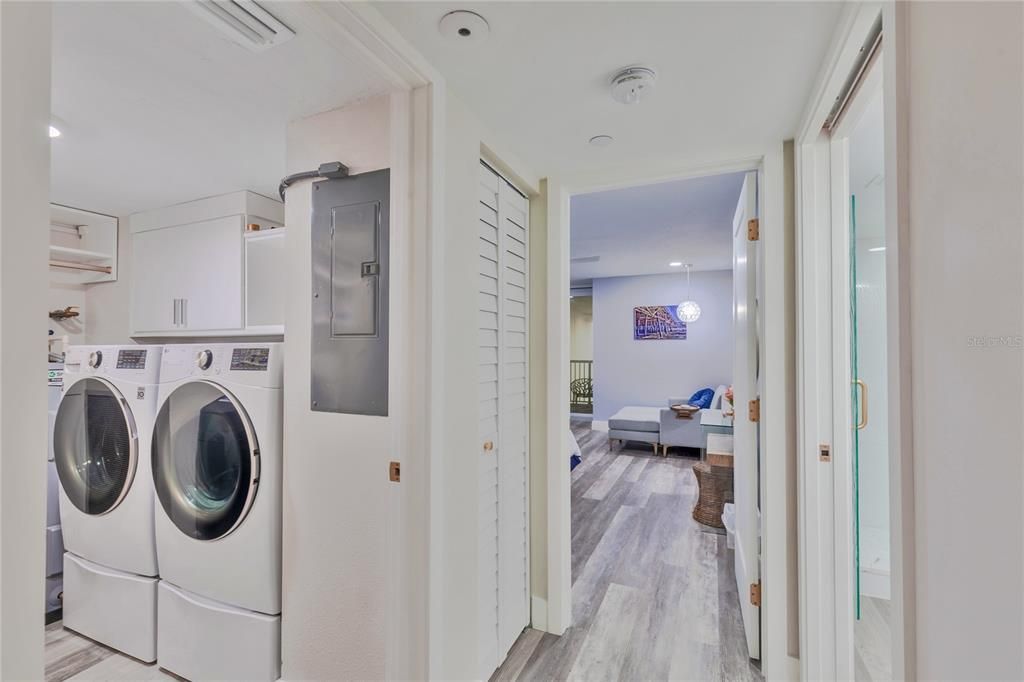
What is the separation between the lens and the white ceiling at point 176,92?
1.26 m

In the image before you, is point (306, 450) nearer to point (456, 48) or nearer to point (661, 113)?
point (456, 48)

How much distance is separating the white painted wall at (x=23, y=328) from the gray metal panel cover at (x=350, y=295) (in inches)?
36.9

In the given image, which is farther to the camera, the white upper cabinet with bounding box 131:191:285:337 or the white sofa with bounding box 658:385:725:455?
the white sofa with bounding box 658:385:725:455

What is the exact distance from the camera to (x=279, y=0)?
970 millimetres

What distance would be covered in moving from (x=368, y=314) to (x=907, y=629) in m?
1.46

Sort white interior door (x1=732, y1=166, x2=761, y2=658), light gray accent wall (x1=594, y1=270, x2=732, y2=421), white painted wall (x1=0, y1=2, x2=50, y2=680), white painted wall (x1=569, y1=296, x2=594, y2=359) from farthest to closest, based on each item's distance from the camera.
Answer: white painted wall (x1=569, y1=296, x2=594, y2=359) → light gray accent wall (x1=594, y1=270, x2=732, y2=421) → white interior door (x1=732, y1=166, x2=761, y2=658) → white painted wall (x1=0, y1=2, x2=50, y2=680)

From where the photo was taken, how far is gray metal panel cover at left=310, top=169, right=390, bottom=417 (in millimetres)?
1473

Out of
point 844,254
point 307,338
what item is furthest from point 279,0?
point 844,254

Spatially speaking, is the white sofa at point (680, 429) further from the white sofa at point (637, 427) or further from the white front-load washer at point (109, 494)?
the white front-load washer at point (109, 494)

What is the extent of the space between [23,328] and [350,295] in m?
1.03

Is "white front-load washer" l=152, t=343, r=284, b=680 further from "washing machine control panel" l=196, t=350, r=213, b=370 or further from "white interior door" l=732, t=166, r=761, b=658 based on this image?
"white interior door" l=732, t=166, r=761, b=658

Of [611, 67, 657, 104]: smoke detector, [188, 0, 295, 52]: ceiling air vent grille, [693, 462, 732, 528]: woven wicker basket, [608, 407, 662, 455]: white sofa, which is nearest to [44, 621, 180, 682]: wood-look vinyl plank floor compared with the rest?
[188, 0, 295, 52]: ceiling air vent grille

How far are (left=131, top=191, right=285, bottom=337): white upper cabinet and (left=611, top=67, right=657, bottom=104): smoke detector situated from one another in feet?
5.43

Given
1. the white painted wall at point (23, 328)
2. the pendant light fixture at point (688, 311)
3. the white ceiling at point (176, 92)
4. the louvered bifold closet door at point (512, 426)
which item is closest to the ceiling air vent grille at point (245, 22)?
the white ceiling at point (176, 92)
